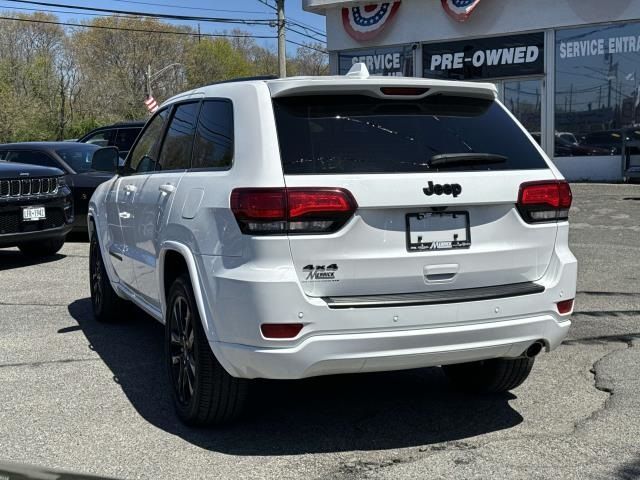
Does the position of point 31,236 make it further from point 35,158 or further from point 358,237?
point 358,237

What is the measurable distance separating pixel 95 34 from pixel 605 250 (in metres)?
58.8

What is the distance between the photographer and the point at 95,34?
6231 centimetres

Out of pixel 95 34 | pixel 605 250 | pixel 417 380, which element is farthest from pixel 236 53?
pixel 417 380

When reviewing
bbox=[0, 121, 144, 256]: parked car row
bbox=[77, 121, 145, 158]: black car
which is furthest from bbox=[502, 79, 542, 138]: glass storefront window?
bbox=[0, 121, 144, 256]: parked car row

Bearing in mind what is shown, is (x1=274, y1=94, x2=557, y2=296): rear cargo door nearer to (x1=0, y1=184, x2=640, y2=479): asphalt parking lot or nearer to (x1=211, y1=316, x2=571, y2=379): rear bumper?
(x1=211, y1=316, x2=571, y2=379): rear bumper

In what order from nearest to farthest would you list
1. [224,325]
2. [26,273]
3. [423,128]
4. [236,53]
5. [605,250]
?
1. [224,325]
2. [423,128]
3. [26,273]
4. [605,250]
5. [236,53]

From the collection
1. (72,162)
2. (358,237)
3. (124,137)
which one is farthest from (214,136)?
(124,137)

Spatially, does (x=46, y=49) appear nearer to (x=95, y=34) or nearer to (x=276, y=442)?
(x=95, y=34)

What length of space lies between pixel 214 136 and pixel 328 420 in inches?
67.9

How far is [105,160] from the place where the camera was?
632cm

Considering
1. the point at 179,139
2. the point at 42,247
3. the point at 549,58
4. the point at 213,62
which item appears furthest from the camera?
the point at 213,62

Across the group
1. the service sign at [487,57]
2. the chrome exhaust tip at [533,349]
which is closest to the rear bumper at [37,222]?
the chrome exhaust tip at [533,349]

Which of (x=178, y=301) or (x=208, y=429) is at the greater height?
(x=178, y=301)

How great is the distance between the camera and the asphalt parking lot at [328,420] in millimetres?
3734
